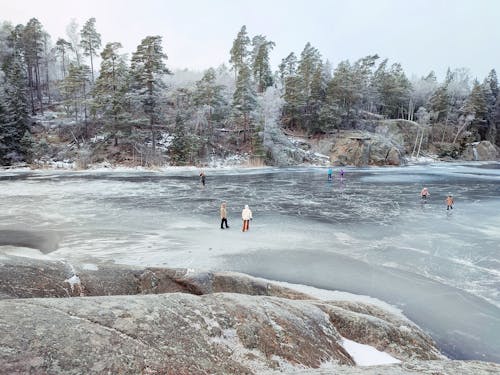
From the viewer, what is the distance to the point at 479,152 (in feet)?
232

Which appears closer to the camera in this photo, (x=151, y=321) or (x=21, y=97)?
(x=151, y=321)

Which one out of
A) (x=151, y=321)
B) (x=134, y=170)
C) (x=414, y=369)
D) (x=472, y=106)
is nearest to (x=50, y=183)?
(x=134, y=170)

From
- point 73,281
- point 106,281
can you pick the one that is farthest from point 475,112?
point 73,281

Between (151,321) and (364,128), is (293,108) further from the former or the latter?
(151,321)

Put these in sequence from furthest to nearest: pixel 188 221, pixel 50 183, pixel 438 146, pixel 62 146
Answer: pixel 438 146, pixel 62 146, pixel 50 183, pixel 188 221

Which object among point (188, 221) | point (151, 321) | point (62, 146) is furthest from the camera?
point (62, 146)

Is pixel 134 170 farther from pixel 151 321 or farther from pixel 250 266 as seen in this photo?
pixel 151 321

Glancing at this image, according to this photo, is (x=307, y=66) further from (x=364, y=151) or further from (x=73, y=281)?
(x=73, y=281)

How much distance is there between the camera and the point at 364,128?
67062 mm

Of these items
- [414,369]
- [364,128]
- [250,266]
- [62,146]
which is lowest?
[250,266]

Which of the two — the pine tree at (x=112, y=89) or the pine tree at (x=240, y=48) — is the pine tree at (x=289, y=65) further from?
the pine tree at (x=112, y=89)

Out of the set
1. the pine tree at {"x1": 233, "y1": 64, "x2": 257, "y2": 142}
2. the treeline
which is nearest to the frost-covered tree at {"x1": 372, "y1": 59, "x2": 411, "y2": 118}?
the treeline

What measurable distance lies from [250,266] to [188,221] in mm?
6696

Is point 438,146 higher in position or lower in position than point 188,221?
higher
